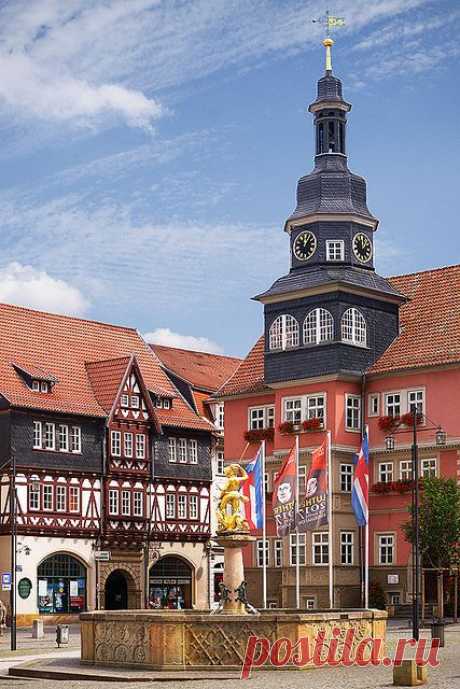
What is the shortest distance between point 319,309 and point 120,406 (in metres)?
14.2

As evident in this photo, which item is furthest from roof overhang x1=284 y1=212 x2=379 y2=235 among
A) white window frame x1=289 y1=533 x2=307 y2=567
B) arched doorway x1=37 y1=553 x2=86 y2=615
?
arched doorway x1=37 y1=553 x2=86 y2=615

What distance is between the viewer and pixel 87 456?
68.8m

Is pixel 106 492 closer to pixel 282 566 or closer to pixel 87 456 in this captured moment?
pixel 87 456

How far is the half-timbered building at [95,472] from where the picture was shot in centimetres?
6550

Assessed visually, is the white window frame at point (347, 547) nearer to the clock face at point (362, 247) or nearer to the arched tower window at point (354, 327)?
the arched tower window at point (354, 327)

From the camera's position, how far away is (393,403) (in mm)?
60125

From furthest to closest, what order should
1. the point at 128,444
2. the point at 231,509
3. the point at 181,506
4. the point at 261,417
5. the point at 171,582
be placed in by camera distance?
the point at 181,506 → the point at 171,582 → the point at 128,444 → the point at 261,417 → the point at 231,509

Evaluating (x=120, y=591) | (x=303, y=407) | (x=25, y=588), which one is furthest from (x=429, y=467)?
(x=120, y=591)

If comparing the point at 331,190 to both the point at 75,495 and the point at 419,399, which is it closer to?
A: the point at 419,399

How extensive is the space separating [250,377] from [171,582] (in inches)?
507

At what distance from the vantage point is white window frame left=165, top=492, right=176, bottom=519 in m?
72.8

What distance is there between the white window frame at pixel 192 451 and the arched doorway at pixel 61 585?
9.78 m

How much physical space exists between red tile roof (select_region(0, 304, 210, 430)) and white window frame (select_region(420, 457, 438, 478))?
58.7 feet

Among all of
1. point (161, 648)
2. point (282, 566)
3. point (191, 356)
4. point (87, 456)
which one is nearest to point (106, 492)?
point (87, 456)
